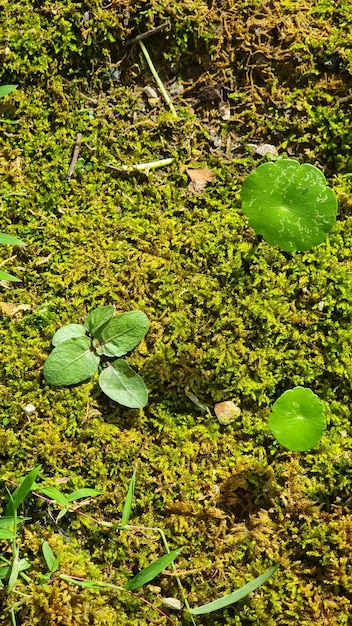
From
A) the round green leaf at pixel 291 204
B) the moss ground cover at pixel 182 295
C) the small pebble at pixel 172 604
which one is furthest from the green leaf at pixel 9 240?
the small pebble at pixel 172 604

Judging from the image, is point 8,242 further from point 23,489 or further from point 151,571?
point 151,571

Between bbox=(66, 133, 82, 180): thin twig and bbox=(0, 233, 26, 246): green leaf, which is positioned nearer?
bbox=(0, 233, 26, 246): green leaf

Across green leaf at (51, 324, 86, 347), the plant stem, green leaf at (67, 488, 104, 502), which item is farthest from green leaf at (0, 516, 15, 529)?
the plant stem

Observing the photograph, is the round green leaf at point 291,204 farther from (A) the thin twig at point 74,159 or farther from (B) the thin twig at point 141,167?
(A) the thin twig at point 74,159

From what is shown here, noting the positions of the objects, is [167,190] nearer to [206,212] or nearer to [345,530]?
[206,212]

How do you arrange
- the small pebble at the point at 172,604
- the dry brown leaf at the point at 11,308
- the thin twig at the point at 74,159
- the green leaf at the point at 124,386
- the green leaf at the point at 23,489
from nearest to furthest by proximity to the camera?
1. the green leaf at the point at 23,489
2. the small pebble at the point at 172,604
3. the green leaf at the point at 124,386
4. the dry brown leaf at the point at 11,308
5. the thin twig at the point at 74,159

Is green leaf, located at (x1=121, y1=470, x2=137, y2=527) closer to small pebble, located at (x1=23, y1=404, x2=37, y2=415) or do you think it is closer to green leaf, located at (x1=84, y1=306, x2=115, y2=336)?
small pebble, located at (x1=23, y1=404, x2=37, y2=415)
